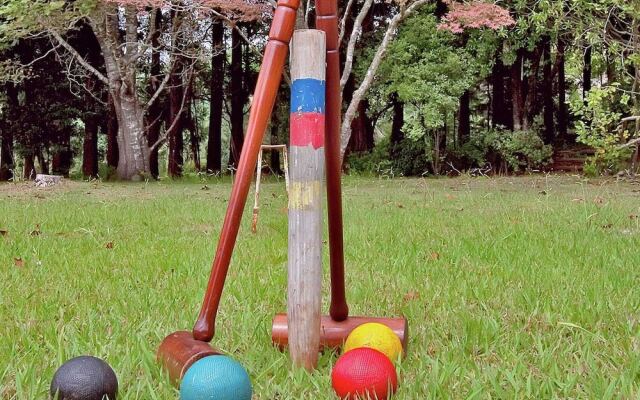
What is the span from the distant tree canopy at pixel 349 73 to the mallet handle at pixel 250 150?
9.90 m

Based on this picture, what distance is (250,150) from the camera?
68.8 inches

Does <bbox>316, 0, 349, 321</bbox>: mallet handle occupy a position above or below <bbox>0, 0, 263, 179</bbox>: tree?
below

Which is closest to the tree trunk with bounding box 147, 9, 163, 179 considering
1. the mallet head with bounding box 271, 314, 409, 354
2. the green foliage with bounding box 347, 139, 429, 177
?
the green foliage with bounding box 347, 139, 429, 177

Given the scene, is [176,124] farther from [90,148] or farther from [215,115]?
[90,148]

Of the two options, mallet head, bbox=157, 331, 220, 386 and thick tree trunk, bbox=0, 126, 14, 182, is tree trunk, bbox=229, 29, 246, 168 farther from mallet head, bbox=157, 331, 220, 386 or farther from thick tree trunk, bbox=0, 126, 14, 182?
mallet head, bbox=157, 331, 220, 386

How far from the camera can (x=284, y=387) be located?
5.65ft

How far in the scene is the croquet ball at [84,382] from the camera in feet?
5.04

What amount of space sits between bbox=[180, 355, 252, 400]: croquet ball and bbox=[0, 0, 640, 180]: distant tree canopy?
406 inches

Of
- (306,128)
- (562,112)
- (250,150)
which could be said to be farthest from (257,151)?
(562,112)

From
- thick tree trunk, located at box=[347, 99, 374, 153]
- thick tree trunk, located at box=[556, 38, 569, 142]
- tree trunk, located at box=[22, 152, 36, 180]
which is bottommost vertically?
tree trunk, located at box=[22, 152, 36, 180]

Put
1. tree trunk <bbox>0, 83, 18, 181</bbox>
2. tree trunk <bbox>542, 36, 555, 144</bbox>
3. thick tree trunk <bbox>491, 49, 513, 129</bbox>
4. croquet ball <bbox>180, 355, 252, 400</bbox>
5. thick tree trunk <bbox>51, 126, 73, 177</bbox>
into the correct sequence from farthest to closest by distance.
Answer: tree trunk <bbox>542, 36, 555, 144</bbox>
thick tree trunk <bbox>491, 49, 513, 129</bbox>
thick tree trunk <bbox>51, 126, 73, 177</bbox>
tree trunk <bbox>0, 83, 18, 181</bbox>
croquet ball <bbox>180, 355, 252, 400</bbox>

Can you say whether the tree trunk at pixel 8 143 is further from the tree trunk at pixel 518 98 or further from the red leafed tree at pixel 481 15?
the tree trunk at pixel 518 98

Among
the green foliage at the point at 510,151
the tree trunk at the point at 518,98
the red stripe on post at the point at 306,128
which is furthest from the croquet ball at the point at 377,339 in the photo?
the tree trunk at the point at 518,98

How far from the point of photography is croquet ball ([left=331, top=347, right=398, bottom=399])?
157 centimetres
